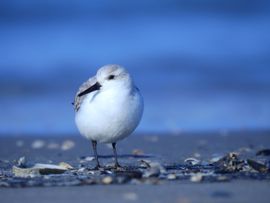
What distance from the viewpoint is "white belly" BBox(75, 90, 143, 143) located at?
611 centimetres

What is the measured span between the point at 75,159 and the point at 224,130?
132 inches

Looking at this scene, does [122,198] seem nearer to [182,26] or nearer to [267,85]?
[267,85]

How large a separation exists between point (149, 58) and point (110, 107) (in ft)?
35.1

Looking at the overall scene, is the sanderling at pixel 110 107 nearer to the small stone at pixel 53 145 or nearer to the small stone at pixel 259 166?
the small stone at pixel 259 166

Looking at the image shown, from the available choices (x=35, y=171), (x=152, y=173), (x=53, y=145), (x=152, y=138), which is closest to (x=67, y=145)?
(x=53, y=145)

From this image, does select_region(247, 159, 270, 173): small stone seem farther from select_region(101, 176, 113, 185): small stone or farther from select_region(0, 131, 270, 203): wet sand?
select_region(101, 176, 113, 185): small stone

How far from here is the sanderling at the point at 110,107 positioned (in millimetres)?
6125

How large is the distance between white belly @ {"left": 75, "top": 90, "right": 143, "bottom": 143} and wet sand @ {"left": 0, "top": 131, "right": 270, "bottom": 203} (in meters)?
0.50

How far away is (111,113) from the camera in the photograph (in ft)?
20.0

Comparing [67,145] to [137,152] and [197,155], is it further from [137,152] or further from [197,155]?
[197,155]

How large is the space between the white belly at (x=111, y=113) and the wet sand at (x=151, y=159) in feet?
1.64

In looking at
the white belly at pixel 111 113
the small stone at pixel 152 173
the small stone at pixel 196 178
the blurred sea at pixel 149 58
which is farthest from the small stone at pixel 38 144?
the small stone at pixel 196 178

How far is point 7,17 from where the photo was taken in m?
22.5

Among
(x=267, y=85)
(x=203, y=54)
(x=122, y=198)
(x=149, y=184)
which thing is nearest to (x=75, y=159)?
(x=149, y=184)
